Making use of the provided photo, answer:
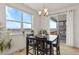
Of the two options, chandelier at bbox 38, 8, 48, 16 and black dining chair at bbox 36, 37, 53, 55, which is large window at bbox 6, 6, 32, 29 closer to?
chandelier at bbox 38, 8, 48, 16

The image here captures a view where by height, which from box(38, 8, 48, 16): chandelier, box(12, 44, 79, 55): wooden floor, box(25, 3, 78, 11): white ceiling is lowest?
box(12, 44, 79, 55): wooden floor

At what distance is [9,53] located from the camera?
2178mm

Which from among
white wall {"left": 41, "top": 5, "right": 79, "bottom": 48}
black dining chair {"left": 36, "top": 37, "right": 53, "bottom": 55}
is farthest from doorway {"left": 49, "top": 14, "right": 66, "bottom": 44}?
black dining chair {"left": 36, "top": 37, "right": 53, "bottom": 55}

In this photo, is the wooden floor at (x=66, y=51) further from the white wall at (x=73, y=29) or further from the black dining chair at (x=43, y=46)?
the black dining chair at (x=43, y=46)

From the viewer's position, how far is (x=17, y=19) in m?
2.30

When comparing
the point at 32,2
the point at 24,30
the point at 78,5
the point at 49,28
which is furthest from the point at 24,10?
the point at 78,5

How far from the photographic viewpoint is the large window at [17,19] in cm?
219

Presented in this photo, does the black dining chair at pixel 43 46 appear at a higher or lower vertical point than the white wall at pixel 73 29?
lower

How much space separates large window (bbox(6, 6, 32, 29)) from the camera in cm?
219

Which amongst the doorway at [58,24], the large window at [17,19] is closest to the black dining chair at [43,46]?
the doorway at [58,24]

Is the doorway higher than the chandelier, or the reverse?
the chandelier

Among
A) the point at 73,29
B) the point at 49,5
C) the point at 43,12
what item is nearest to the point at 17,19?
the point at 43,12
